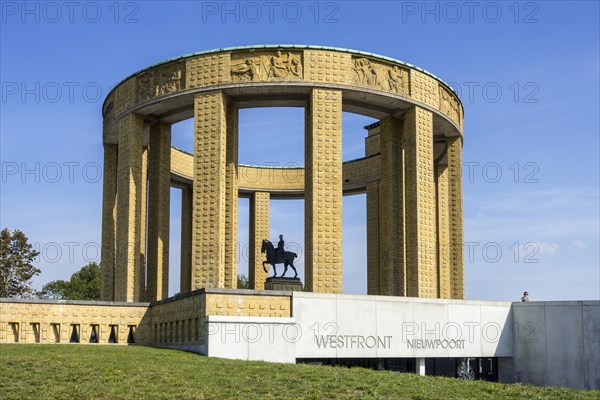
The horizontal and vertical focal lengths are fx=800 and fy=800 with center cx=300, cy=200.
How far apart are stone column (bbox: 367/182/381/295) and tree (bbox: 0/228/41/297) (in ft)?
94.7

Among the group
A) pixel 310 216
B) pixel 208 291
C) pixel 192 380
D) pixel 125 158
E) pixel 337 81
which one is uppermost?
pixel 337 81

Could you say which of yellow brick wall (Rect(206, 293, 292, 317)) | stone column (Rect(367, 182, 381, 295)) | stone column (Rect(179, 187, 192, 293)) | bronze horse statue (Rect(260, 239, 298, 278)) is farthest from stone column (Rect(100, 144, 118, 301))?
stone column (Rect(367, 182, 381, 295))

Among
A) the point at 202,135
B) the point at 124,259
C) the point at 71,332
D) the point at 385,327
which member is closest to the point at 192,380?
the point at 385,327

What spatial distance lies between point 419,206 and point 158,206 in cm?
1134

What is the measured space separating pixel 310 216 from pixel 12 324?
11023mm

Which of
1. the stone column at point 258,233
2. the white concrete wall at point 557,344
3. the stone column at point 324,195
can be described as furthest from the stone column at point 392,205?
the stone column at point 258,233

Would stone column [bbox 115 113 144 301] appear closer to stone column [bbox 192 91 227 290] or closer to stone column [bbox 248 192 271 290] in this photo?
stone column [bbox 192 91 227 290]

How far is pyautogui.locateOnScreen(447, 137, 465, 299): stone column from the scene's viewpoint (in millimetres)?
35688

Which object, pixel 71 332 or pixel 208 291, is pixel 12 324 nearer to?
pixel 71 332

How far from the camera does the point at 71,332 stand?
28.1 metres

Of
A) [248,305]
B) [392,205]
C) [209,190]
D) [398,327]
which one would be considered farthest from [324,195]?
[248,305]

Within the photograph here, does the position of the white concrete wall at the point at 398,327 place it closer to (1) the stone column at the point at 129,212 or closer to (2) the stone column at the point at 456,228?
(2) the stone column at the point at 456,228

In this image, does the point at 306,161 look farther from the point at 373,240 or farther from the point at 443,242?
the point at 373,240

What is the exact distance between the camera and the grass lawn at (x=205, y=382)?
16406 millimetres
